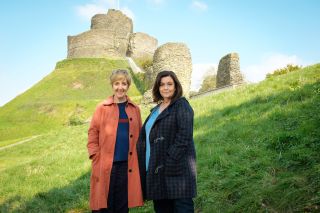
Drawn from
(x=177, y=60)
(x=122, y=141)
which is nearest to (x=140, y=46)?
(x=177, y=60)

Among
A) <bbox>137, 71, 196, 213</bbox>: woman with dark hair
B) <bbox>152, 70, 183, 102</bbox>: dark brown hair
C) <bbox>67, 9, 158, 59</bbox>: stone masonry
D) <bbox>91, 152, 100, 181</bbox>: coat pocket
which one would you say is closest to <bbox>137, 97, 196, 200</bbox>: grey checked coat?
<bbox>137, 71, 196, 213</bbox>: woman with dark hair

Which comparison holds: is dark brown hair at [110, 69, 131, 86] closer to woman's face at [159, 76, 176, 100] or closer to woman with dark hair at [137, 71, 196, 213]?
woman with dark hair at [137, 71, 196, 213]

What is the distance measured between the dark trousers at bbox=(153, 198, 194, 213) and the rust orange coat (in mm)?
253

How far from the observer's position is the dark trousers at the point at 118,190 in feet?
14.3

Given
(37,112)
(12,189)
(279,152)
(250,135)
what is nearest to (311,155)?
(279,152)

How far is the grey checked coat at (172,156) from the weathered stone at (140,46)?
5713 centimetres

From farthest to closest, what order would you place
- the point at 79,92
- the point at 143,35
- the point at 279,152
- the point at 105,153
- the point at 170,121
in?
the point at 143,35, the point at 79,92, the point at 279,152, the point at 105,153, the point at 170,121

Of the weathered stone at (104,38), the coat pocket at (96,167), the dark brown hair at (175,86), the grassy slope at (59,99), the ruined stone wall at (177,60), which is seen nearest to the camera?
the dark brown hair at (175,86)

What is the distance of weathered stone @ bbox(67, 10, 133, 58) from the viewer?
5762cm

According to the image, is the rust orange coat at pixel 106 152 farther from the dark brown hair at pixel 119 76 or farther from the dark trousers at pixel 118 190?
the dark brown hair at pixel 119 76

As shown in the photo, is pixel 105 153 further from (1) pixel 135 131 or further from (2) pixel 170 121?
(2) pixel 170 121

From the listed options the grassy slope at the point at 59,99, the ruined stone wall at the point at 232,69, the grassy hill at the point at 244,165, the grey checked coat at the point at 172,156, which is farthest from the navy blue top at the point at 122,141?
the ruined stone wall at the point at 232,69

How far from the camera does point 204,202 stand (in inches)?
209

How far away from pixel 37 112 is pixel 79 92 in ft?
27.8
